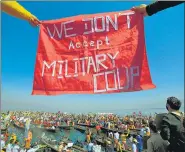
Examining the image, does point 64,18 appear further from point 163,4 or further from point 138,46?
point 163,4

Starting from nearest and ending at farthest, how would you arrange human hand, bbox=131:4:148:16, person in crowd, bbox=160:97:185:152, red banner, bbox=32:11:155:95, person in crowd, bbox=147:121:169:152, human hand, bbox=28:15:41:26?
1. person in crowd, bbox=160:97:185:152
2. person in crowd, bbox=147:121:169:152
3. red banner, bbox=32:11:155:95
4. human hand, bbox=131:4:148:16
5. human hand, bbox=28:15:41:26

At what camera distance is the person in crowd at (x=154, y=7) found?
3363 mm

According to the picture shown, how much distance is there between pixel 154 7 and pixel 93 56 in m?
0.89

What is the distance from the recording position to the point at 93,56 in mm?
3965

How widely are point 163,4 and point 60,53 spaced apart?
54.7 inches

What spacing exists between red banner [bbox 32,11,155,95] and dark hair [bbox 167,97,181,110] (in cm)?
61

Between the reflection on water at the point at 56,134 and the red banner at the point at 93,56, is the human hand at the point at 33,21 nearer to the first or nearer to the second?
the red banner at the point at 93,56

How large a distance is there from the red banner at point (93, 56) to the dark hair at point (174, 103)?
61 cm

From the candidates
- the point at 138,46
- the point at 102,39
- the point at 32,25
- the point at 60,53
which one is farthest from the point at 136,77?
the point at 32,25

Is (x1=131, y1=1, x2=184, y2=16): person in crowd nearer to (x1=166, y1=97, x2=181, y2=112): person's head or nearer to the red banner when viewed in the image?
the red banner

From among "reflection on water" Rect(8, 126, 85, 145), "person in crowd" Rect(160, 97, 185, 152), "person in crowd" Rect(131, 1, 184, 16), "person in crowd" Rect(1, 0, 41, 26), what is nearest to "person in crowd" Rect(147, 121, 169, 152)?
"person in crowd" Rect(160, 97, 185, 152)

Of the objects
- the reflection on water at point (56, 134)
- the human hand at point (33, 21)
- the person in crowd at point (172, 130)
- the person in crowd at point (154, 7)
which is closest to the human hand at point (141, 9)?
the person in crowd at point (154, 7)

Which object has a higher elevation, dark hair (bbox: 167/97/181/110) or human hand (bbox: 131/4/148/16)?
human hand (bbox: 131/4/148/16)

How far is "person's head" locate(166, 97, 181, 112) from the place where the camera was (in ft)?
10.1
